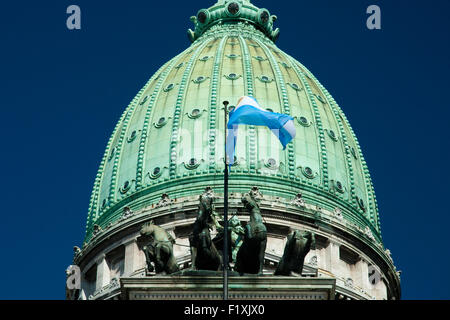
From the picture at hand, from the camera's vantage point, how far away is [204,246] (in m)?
62.2

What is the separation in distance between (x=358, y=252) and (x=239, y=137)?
7834 millimetres

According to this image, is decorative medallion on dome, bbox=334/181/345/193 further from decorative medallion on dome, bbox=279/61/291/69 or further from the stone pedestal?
the stone pedestal

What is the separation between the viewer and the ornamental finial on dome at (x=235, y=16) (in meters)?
102

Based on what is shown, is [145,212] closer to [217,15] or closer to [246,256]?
[217,15]

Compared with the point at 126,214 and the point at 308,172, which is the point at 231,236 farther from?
the point at 308,172

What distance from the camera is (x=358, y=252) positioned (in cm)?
8975

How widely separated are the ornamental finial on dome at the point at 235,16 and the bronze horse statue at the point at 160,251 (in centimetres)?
3802

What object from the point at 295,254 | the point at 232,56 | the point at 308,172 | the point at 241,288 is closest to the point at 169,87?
the point at 232,56

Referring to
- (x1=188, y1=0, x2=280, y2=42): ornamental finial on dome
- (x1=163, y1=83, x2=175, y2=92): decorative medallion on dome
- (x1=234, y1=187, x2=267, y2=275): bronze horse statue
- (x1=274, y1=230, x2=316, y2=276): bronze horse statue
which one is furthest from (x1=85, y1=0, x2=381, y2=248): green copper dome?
(x1=234, y1=187, x2=267, y2=275): bronze horse statue

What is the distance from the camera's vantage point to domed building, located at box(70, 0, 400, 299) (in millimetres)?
87750

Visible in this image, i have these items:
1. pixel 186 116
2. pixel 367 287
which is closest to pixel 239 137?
pixel 186 116

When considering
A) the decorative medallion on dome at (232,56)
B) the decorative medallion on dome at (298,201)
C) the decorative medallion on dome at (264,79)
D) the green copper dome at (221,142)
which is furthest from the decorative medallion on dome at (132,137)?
the decorative medallion on dome at (298,201)

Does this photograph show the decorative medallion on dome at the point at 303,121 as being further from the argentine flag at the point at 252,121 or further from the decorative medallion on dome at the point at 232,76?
the argentine flag at the point at 252,121
